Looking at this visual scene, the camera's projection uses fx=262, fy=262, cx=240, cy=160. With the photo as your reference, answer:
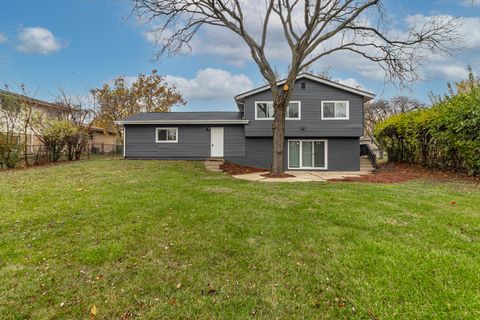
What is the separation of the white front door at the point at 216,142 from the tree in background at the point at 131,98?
15.8m

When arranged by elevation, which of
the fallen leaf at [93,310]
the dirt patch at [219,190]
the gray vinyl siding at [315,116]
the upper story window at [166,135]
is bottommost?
the fallen leaf at [93,310]

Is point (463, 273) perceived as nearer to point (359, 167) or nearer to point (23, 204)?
point (23, 204)

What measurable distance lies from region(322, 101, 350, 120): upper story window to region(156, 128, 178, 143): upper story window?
9014 millimetres

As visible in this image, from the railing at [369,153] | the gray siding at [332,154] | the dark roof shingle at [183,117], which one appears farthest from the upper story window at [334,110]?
the dark roof shingle at [183,117]

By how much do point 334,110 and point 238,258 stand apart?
1379cm

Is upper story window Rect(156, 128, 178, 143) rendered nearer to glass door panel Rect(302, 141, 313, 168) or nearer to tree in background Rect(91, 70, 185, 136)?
glass door panel Rect(302, 141, 313, 168)

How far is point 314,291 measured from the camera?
268 centimetres

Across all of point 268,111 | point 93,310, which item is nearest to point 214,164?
point 268,111

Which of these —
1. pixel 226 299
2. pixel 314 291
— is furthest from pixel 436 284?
pixel 226 299

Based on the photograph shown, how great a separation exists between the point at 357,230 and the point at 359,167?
12.6 m

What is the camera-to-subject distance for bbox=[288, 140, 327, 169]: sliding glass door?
15.9m

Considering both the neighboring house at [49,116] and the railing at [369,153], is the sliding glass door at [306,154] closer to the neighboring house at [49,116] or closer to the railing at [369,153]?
the railing at [369,153]

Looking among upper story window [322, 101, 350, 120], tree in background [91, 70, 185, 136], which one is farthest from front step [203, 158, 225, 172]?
tree in background [91, 70, 185, 136]

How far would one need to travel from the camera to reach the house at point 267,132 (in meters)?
15.2
